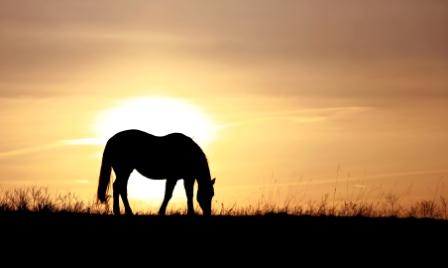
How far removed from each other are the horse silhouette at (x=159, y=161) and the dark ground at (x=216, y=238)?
14.6 ft

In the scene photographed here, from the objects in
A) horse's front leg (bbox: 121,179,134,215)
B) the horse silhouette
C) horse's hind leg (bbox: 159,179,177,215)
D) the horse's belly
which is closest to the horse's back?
the horse silhouette

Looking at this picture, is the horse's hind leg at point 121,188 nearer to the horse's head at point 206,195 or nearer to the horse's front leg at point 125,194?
the horse's front leg at point 125,194

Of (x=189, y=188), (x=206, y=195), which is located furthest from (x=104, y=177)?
(x=206, y=195)

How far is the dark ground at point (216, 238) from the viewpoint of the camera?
11.1m

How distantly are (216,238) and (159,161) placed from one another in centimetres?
655

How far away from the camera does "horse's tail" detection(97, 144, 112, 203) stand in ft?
59.0

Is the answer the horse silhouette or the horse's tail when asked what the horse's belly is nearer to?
the horse silhouette

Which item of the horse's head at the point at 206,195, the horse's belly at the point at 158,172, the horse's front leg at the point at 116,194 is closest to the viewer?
the horse's front leg at the point at 116,194

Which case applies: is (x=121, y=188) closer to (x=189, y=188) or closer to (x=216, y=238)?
(x=189, y=188)

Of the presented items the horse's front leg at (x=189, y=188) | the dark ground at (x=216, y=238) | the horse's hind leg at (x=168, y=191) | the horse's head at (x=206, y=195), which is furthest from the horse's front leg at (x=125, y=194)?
the dark ground at (x=216, y=238)

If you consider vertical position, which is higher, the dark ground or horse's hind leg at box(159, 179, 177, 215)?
horse's hind leg at box(159, 179, 177, 215)

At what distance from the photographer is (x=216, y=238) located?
11.9m

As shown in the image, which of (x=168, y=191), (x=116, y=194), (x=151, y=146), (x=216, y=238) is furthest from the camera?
(x=151, y=146)

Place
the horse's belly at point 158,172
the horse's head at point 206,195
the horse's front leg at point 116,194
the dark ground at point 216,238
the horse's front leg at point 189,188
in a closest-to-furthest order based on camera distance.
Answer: the dark ground at point 216,238
the horse's front leg at point 116,194
the horse's front leg at point 189,188
the horse's head at point 206,195
the horse's belly at point 158,172
